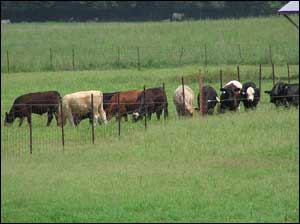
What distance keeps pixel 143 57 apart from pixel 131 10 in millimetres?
41801

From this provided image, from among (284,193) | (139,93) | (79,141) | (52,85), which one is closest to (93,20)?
(52,85)

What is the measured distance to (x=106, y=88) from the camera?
114ft

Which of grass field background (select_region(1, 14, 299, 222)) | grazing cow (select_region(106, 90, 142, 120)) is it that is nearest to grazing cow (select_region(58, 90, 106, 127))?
grazing cow (select_region(106, 90, 142, 120))

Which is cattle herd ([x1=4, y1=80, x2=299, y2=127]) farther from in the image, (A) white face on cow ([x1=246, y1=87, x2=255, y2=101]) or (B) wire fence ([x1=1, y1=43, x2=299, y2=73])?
(B) wire fence ([x1=1, y1=43, x2=299, y2=73])

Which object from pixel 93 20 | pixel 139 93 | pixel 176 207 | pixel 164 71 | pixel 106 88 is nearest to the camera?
pixel 176 207

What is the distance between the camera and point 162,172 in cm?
1839

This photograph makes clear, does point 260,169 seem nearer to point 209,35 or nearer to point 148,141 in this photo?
point 148,141

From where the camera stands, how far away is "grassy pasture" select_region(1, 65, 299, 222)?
1529 cm

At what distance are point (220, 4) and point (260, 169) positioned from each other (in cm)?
7222

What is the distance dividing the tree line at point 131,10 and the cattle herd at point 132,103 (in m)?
58.1

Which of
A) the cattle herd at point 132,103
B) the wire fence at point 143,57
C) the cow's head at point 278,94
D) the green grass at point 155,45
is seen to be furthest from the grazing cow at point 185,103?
the green grass at point 155,45

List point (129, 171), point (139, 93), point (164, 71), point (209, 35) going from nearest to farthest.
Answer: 1. point (129, 171)
2. point (139, 93)
3. point (164, 71)
4. point (209, 35)

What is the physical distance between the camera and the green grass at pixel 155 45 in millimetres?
46219

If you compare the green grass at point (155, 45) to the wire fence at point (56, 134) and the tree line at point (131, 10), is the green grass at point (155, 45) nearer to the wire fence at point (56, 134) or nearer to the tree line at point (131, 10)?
the wire fence at point (56, 134)
